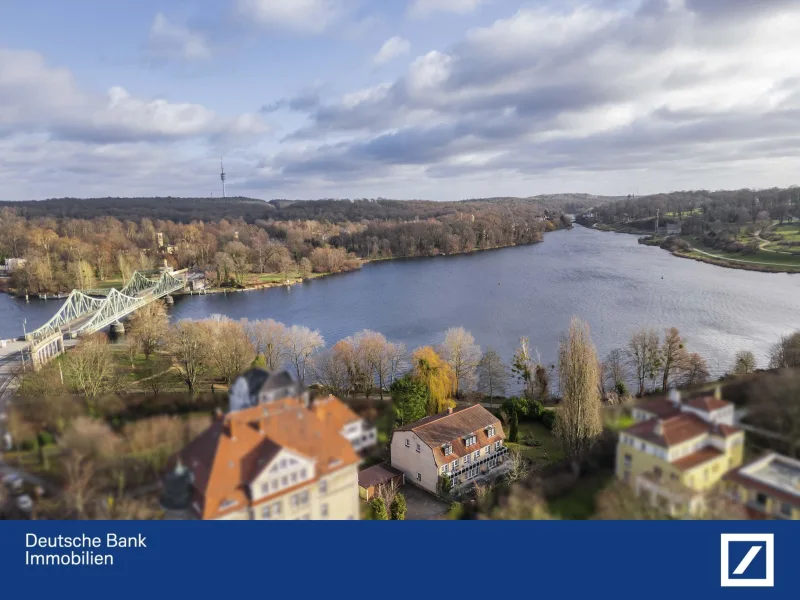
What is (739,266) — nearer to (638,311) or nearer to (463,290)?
(638,311)

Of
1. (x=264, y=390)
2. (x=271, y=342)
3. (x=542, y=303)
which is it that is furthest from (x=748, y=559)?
(x=542, y=303)

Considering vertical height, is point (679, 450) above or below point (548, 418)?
above

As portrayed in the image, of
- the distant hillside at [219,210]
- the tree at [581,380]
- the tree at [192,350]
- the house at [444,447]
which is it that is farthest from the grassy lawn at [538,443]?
the distant hillside at [219,210]

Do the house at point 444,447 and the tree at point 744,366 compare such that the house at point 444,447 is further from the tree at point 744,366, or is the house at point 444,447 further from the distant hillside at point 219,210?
the distant hillside at point 219,210

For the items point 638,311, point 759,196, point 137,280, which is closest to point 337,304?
point 137,280

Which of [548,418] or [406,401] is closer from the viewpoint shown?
[406,401]

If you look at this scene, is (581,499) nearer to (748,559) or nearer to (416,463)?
(748,559)

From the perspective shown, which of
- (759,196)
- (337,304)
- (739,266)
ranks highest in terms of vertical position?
(759,196)
